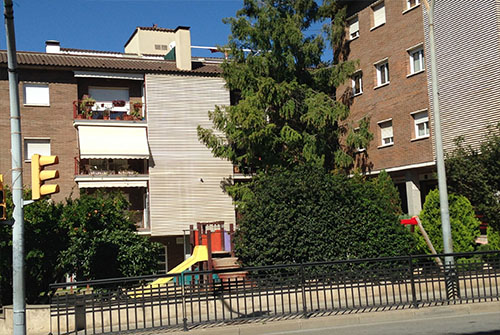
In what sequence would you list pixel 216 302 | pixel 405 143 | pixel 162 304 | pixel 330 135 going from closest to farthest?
pixel 162 304, pixel 216 302, pixel 405 143, pixel 330 135

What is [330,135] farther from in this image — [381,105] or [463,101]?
[463,101]

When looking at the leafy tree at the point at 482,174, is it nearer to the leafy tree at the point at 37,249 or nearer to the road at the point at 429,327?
the road at the point at 429,327

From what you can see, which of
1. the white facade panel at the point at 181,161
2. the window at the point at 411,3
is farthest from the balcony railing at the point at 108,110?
the window at the point at 411,3

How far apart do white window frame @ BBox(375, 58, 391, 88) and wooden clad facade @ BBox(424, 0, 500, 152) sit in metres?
2.79

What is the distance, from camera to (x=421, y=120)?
24391mm

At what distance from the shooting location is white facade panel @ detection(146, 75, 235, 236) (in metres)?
31.6

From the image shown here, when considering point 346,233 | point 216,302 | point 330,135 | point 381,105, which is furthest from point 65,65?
point 216,302

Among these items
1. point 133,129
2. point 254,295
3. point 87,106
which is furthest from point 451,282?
point 87,106

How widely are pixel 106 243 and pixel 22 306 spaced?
26.1 feet

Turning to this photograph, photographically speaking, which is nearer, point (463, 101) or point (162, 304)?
point (162, 304)

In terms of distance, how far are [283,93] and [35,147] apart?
1355 cm

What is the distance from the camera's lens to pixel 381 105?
26328 mm

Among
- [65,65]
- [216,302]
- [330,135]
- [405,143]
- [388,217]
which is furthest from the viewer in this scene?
[65,65]

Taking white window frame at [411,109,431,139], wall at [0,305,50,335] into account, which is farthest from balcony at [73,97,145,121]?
wall at [0,305,50,335]
